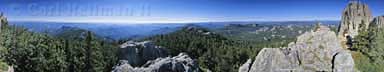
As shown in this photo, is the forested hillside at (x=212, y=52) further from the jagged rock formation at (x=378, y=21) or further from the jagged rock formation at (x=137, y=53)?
the jagged rock formation at (x=378, y=21)

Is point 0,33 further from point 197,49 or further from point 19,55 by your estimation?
point 197,49

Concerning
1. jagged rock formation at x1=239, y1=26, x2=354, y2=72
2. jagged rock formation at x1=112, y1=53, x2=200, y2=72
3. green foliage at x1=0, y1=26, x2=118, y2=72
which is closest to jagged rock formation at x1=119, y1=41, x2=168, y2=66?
jagged rock formation at x1=112, y1=53, x2=200, y2=72

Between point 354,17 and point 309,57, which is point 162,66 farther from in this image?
point 354,17

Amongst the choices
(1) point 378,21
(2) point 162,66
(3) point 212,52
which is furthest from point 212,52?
(2) point 162,66

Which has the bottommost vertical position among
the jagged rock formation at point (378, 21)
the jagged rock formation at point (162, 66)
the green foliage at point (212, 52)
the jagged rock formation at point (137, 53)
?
the green foliage at point (212, 52)

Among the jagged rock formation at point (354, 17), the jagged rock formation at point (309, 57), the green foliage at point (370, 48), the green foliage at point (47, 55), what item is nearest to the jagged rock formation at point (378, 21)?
the jagged rock formation at point (354, 17)
